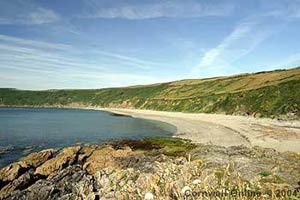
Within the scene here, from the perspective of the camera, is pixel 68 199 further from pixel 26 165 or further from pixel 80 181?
pixel 26 165

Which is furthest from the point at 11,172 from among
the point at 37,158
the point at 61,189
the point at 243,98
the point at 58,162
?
the point at 243,98

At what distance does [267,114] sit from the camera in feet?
285

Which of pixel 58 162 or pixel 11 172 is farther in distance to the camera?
pixel 58 162

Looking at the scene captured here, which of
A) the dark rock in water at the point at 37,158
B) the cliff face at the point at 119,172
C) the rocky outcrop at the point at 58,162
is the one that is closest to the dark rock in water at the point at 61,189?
the cliff face at the point at 119,172

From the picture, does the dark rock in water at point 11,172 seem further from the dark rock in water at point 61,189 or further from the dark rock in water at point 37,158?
the dark rock in water at point 61,189

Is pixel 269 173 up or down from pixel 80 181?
up

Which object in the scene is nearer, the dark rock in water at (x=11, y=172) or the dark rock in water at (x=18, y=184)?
the dark rock in water at (x=18, y=184)

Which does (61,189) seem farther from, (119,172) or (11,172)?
(11,172)

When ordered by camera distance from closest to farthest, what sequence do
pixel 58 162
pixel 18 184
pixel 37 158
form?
pixel 18 184, pixel 58 162, pixel 37 158

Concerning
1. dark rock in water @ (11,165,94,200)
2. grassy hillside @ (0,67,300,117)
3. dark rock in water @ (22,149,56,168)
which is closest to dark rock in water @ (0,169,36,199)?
dark rock in water @ (11,165,94,200)

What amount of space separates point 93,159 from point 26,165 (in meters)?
6.07

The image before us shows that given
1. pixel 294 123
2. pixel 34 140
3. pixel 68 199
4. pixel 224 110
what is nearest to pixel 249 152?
pixel 68 199

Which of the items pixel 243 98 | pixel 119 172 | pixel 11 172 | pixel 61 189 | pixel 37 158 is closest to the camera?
pixel 61 189

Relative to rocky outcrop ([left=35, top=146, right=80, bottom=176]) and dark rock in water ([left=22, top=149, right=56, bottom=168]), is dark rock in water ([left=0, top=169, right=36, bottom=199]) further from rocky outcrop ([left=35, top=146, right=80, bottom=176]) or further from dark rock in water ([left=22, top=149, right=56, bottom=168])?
dark rock in water ([left=22, top=149, right=56, bottom=168])
